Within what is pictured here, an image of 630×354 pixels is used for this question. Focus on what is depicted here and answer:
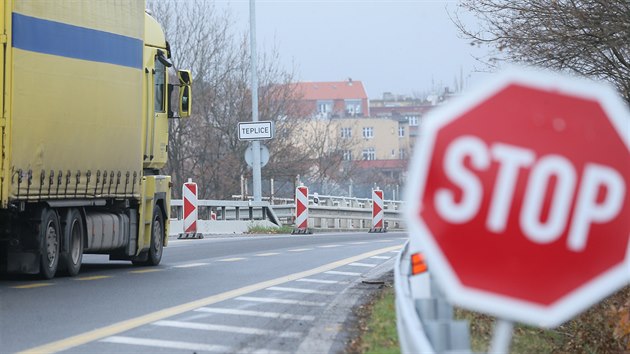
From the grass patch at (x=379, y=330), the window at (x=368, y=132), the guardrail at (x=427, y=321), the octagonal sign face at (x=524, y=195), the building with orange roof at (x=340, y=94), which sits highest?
the building with orange roof at (x=340, y=94)

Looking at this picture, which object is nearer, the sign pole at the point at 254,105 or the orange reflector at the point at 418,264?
the orange reflector at the point at 418,264

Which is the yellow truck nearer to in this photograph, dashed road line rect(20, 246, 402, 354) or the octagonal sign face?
dashed road line rect(20, 246, 402, 354)

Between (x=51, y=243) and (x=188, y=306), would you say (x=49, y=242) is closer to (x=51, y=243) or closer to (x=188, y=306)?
(x=51, y=243)

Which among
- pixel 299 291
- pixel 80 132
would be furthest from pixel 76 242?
pixel 299 291

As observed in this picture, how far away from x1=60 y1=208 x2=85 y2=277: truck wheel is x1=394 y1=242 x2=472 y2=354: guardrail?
763 cm

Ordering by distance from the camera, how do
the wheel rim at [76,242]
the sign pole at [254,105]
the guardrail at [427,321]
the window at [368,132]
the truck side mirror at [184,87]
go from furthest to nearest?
the window at [368,132] → the sign pole at [254,105] → the truck side mirror at [184,87] → the wheel rim at [76,242] → the guardrail at [427,321]

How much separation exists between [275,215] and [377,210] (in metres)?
3.73

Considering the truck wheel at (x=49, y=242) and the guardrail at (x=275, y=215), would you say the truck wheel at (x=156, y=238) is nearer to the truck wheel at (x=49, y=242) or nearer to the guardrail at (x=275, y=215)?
the truck wheel at (x=49, y=242)

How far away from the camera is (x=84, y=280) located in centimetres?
1468

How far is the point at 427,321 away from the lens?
5.95m

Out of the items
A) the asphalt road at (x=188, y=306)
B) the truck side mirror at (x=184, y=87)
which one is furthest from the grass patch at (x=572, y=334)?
the truck side mirror at (x=184, y=87)

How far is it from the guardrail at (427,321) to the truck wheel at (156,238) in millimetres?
10198

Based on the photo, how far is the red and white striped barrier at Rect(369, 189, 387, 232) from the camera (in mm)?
40938

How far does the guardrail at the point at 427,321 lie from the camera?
5336 millimetres
